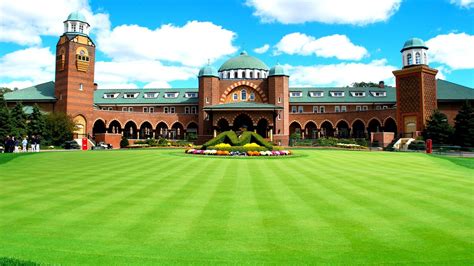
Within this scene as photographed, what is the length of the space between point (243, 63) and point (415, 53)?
27.4m

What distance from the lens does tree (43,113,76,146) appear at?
44469 millimetres

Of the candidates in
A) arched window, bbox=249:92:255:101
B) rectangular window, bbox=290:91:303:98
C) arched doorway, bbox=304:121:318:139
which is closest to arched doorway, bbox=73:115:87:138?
arched window, bbox=249:92:255:101

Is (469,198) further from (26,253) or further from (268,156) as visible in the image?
(268,156)

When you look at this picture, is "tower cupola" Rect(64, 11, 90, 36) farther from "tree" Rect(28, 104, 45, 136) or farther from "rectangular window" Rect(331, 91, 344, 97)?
"rectangular window" Rect(331, 91, 344, 97)

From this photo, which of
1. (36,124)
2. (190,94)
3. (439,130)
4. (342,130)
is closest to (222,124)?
(190,94)

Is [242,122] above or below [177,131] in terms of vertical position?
above

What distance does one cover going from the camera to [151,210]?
8516 millimetres

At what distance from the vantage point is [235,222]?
24.9ft

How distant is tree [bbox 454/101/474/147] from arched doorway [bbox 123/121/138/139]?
1873 inches

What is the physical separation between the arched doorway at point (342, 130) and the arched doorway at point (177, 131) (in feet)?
90.0

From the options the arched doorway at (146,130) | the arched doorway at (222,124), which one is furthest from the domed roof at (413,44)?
the arched doorway at (146,130)

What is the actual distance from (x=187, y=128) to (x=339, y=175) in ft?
162

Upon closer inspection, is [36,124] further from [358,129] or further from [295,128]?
[358,129]

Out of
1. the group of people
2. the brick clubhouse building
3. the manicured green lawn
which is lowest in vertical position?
the manicured green lawn
